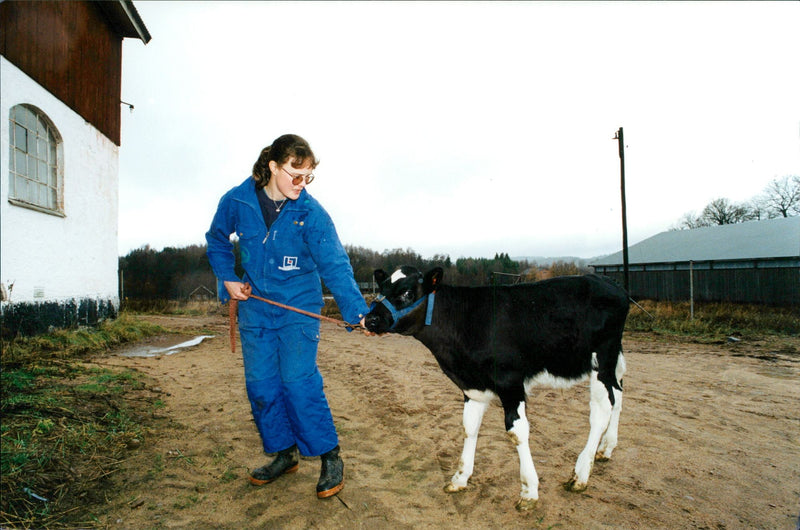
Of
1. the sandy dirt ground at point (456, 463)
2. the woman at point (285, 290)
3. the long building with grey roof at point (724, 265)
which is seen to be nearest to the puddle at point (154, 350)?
the sandy dirt ground at point (456, 463)

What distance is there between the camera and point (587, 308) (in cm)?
373

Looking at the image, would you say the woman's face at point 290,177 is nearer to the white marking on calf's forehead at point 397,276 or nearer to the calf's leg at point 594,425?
the white marking on calf's forehead at point 397,276

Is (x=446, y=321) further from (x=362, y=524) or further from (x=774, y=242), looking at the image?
(x=774, y=242)

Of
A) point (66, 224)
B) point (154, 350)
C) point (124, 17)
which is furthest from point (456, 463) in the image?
point (124, 17)

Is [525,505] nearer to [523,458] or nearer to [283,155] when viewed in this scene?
[523,458]

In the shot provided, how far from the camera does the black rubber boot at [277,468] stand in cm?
326

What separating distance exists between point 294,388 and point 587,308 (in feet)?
8.49

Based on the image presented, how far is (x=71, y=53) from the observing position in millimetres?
9367

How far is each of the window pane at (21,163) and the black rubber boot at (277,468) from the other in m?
8.21

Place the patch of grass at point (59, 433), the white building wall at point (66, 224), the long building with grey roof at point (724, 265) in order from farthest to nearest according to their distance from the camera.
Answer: the long building with grey roof at point (724, 265) → the white building wall at point (66, 224) → the patch of grass at point (59, 433)

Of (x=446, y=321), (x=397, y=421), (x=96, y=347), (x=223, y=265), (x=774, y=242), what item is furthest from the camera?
(x=774, y=242)

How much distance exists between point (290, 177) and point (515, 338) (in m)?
2.23

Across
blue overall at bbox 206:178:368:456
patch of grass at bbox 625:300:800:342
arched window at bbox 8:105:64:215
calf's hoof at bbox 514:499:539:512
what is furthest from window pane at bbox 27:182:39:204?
patch of grass at bbox 625:300:800:342

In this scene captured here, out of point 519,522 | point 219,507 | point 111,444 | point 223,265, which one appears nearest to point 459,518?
point 519,522
